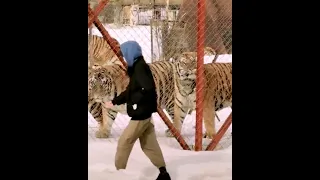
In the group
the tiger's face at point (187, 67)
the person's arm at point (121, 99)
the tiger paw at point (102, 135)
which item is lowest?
the tiger paw at point (102, 135)

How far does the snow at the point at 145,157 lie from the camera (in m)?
1.65

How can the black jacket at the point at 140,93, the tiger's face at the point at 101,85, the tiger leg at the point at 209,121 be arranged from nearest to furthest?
the black jacket at the point at 140,93 < the tiger's face at the point at 101,85 < the tiger leg at the point at 209,121

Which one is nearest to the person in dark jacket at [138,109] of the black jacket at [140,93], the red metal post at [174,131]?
the black jacket at [140,93]

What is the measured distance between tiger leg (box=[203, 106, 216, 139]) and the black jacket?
26cm

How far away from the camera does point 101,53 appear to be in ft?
5.69

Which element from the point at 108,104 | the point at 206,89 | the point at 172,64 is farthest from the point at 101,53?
the point at 206,89

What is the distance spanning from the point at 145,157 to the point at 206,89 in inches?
13.6

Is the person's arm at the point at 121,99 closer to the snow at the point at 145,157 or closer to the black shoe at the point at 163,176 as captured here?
the snow at the point at 145,157
